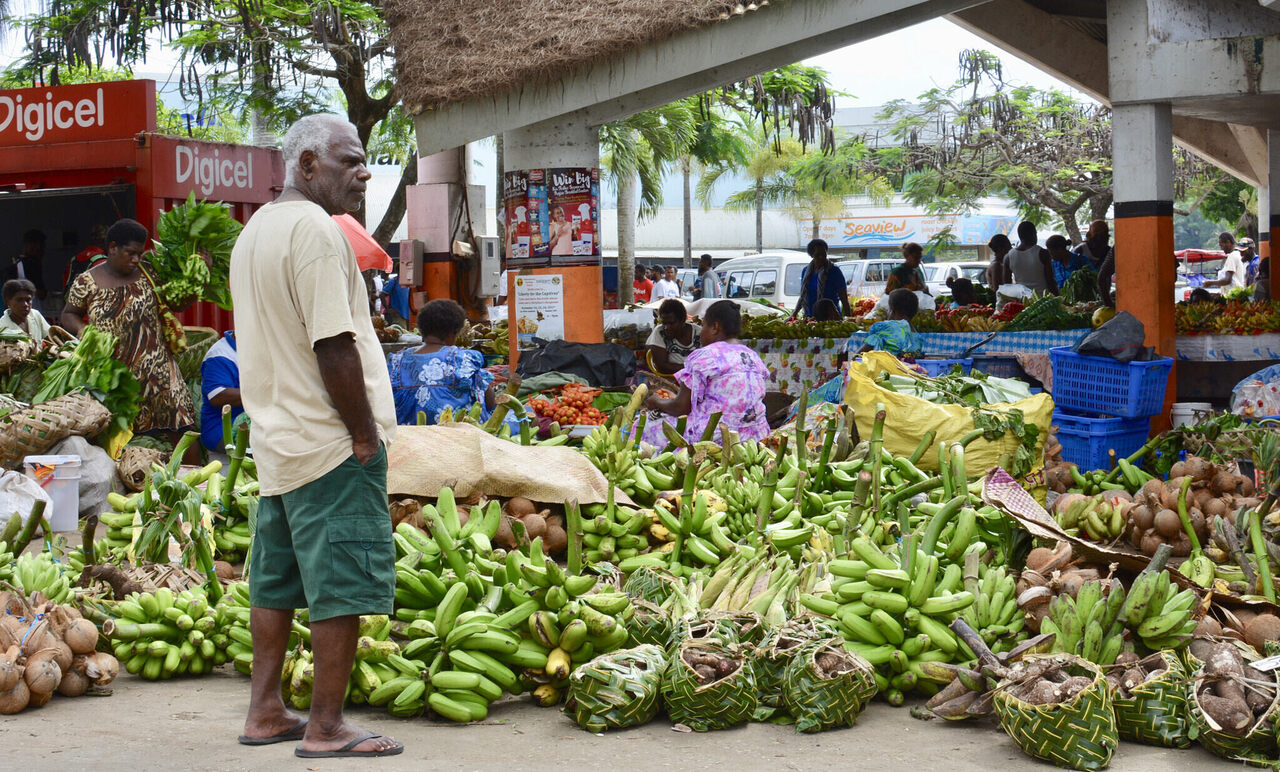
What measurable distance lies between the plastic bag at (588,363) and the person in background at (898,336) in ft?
6.04

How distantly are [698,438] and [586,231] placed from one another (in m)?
4.19

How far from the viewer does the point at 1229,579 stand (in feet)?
15.4

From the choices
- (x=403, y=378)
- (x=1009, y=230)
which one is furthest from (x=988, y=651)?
(x=1009, y=230)

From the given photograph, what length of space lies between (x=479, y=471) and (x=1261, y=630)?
3.12 meters

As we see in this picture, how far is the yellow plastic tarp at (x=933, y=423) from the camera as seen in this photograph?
698 centimetres

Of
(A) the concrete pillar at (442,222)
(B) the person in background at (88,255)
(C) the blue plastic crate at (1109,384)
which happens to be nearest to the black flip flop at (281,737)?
(C) the blue plastic crate at (1109,384)

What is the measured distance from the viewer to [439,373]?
277 inches

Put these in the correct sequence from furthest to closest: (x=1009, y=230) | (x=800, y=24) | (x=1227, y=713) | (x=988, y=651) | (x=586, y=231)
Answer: (x=1009, y=230) → (x=586, y=231) → (x=800, y=24) → (x=988, y=651) → (x=1227, y=713)

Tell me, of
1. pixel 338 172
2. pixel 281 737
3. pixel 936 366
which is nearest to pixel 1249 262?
pixel 936 366

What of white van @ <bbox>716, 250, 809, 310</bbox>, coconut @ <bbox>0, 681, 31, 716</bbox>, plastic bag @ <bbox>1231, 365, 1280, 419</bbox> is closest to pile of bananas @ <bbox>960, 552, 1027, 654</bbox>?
coconut @ <bbox>0, 681, 31, 716</bbox>

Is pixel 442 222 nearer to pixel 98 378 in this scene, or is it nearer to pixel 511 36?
pixel 511 36

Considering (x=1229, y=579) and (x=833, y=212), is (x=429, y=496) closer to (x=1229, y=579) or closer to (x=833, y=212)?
(x=1229, y=579)

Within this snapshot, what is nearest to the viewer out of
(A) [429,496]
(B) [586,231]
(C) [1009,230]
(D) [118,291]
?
(A) [429,496]

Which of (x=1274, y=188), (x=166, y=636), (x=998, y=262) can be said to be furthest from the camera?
(x=998, y=262)
